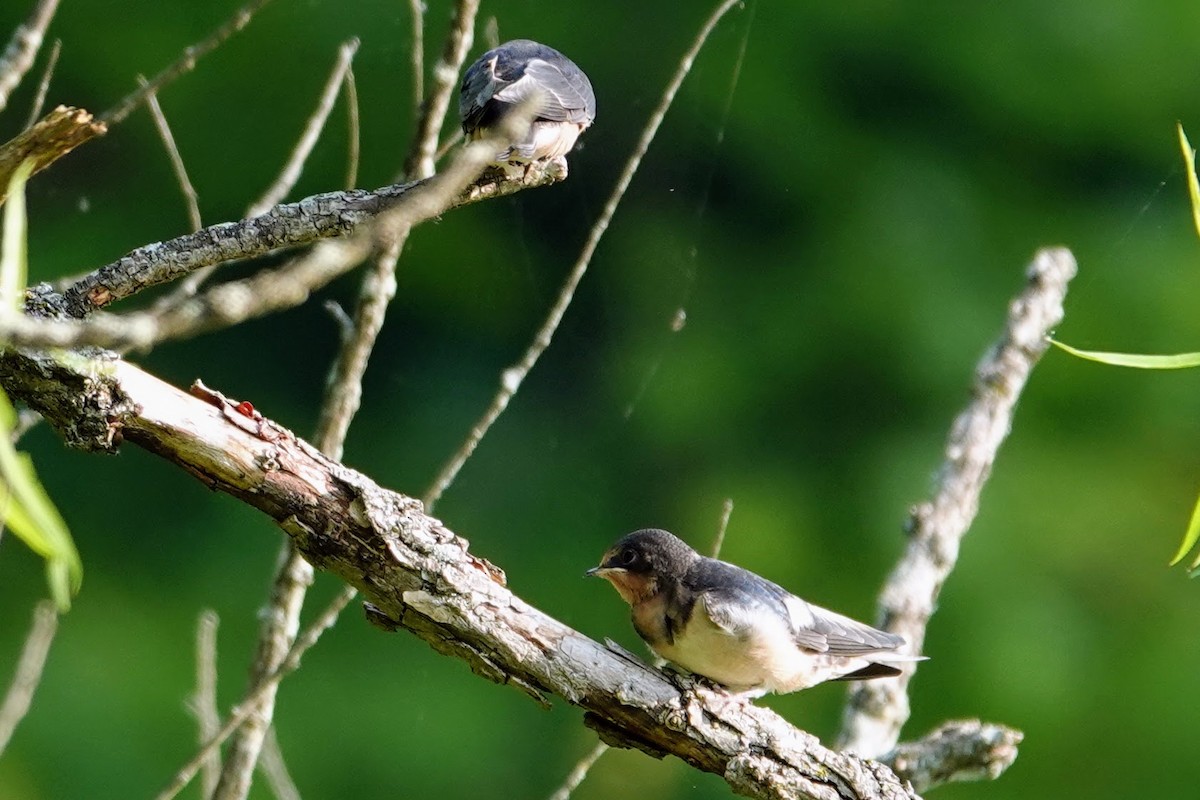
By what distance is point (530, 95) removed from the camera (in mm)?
2527

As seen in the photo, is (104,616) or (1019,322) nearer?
(1019,322)

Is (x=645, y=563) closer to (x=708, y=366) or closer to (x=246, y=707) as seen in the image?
(x=246, y=707)

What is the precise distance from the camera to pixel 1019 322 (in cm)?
359

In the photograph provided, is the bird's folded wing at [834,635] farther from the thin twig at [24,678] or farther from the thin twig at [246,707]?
the thin twig at [24,678]

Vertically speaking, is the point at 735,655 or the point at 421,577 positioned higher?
the point at 735,655

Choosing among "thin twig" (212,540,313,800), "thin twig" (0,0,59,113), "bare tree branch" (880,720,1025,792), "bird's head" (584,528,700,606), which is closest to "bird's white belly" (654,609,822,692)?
"bird's head" (584,528,700,606)

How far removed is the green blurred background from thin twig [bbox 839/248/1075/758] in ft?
10.0

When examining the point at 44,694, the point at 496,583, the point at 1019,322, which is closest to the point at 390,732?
the point at 44,694

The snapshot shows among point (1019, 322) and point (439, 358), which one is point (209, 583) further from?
point (1019, 322)

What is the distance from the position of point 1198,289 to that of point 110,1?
5.44 metres

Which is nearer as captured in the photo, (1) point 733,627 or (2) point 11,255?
(2) point 11,255

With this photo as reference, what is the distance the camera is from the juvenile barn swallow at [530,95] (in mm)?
2648

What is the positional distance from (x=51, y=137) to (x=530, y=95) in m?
1.01

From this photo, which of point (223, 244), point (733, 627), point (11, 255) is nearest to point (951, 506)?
point (733, 627)
